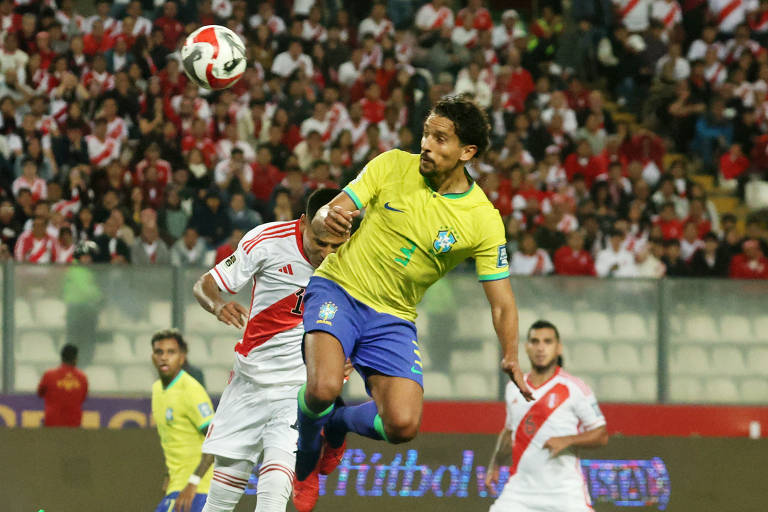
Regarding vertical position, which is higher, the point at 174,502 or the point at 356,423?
the point at 356,423

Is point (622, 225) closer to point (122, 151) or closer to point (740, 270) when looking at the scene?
point (740, 270)

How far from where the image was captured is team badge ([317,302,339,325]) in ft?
20.7

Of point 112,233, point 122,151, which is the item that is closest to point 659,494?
point 112,233

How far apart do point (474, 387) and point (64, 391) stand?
390 cm

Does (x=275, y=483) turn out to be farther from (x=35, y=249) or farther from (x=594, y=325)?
(x=35, y=249)

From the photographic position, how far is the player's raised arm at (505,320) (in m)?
6.22

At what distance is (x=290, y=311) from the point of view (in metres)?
7.35

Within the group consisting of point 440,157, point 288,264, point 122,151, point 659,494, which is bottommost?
point 659,494

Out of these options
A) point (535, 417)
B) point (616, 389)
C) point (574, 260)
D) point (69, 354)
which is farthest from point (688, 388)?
point (69, 354)

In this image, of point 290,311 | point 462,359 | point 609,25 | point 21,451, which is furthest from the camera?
point 609,25

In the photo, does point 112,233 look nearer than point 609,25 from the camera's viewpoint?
Yes

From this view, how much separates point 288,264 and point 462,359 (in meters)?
5.16

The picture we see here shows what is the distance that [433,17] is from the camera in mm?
17625

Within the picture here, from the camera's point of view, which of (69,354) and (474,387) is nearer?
(69,354)
